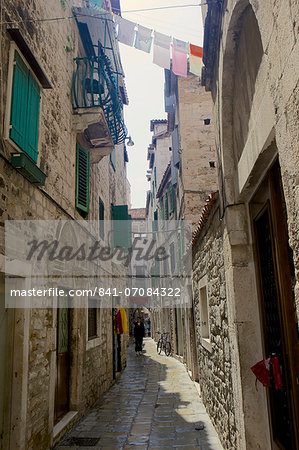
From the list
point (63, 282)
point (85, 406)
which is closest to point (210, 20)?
point (63, 282)

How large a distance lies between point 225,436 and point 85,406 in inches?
142

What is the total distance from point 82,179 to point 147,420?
Result: 202 inches

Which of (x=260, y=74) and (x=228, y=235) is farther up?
(x=260, y=74)

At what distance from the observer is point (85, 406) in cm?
741

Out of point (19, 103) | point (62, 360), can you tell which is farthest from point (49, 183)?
point (62, 360)

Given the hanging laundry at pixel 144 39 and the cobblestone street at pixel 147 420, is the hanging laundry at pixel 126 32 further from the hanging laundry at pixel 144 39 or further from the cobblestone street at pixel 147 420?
the cobblestone street at pixel 147 420

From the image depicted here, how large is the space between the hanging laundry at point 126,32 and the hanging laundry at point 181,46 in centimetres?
86

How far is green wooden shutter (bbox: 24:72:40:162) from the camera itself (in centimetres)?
488

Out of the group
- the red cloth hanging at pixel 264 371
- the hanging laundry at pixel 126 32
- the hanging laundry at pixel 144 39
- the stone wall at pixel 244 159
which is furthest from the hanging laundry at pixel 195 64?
the red cloth hanging at pixel 264 371

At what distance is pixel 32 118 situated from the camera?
16.5 feet

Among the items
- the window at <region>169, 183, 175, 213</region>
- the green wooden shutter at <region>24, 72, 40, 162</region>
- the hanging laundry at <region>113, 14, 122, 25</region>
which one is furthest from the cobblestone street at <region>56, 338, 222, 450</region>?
the window at <region>169, 183, 175, 213</region>

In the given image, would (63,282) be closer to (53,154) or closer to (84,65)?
(53,154)

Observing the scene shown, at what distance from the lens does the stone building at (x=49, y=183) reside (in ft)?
14.4

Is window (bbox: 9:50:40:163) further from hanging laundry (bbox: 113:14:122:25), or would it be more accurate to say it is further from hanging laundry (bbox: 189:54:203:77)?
hanging laundry (bbox: 189:54:203:77)
